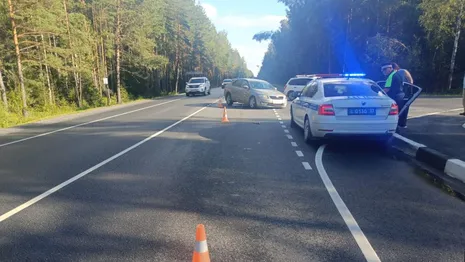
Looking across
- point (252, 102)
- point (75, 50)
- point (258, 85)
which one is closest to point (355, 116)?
point (252, 102)

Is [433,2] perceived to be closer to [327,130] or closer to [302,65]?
[327,130]

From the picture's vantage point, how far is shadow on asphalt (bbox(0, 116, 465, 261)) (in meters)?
3.37

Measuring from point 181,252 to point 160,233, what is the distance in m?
0.53

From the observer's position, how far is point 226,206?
4488 mm

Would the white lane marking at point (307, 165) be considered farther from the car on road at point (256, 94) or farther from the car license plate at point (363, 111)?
the car on road at point (256, 94)

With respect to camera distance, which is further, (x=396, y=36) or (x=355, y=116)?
Answer: (x=396, y=36)

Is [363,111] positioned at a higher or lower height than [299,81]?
lower

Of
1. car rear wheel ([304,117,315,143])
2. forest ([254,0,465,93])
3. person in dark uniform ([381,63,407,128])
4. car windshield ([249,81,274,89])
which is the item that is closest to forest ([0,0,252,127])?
car windshield ([249,81,274,89])

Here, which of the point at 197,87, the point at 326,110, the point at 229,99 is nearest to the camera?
the point at 326,110

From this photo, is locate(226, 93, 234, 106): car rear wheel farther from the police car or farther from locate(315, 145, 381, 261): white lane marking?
locate(315, 145, 381, 261): white lane marking

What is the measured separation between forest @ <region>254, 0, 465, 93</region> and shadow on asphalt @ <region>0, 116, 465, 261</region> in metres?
28.5

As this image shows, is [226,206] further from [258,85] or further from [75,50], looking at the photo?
[75,50]

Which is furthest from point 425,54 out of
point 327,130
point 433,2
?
point 327,130

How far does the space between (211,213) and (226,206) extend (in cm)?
29
